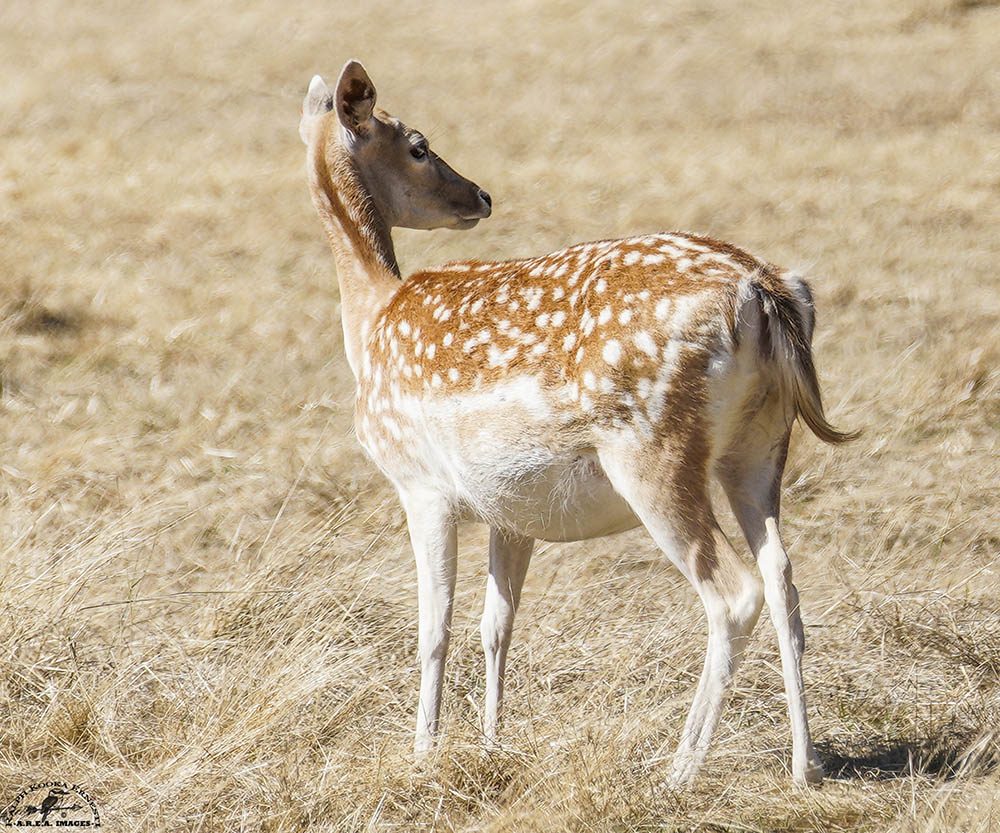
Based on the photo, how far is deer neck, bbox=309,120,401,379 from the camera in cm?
507

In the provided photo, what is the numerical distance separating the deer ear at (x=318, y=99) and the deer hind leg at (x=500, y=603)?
1.80 meters

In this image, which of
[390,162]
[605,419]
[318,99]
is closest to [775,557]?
[605,419]

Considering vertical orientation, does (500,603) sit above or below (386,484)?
above

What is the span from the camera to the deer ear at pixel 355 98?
5004mm

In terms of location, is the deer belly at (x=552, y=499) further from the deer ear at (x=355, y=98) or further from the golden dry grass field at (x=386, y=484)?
the deer ear at (x=355, y=98)

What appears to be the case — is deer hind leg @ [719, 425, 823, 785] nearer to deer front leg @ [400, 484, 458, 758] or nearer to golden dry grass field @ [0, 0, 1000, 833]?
golden dry grass field @ [0, 0, 1000, 833]

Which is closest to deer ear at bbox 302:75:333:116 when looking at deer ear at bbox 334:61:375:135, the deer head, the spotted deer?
the deer head

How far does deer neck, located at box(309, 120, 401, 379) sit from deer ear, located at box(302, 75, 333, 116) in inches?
6.3

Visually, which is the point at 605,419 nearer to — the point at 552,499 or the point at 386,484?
the point at 552,499

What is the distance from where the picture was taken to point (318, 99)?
17.8 feet

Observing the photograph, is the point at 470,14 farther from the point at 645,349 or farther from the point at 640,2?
the point at 645,349

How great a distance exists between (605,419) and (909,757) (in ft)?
3.75

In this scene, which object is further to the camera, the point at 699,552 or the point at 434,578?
the point at 434,578

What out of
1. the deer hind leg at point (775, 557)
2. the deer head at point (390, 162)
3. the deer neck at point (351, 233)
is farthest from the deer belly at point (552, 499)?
the deer head at point (390, 162)
